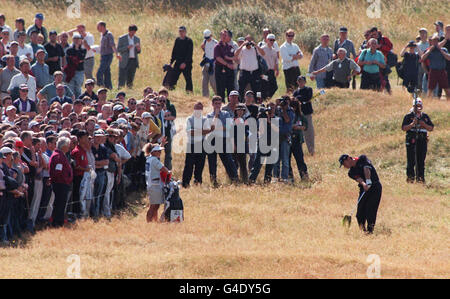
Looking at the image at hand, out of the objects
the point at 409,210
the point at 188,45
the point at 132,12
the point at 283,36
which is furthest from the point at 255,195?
the point at 132,12

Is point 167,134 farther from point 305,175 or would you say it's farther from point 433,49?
point 433,49

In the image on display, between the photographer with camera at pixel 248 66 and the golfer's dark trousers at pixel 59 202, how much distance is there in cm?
985

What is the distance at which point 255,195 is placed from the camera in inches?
882

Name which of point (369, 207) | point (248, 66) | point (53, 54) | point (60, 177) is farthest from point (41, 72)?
point (369, 207)

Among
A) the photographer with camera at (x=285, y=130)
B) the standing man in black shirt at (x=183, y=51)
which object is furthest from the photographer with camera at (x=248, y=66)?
the photographer with camera at (x=285, y=130)

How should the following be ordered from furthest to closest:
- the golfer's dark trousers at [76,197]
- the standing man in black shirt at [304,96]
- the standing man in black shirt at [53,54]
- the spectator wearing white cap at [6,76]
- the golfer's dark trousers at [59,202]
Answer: the standing man in black shirt at [53,54], the standing man in black shirt at [304,96], the spectator wearing white cap at [6,76], the golfer's dark trousers at [76,197], the golfer's dark trousers at [59,202]

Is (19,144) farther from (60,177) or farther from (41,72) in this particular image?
(41,72)

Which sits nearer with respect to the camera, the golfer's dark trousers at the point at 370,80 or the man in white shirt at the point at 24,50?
the man in white shirt at the point at 24,50

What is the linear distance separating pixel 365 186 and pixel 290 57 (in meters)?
10.7

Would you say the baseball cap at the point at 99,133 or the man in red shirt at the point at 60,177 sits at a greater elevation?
the baseball cap at the point at 99,133

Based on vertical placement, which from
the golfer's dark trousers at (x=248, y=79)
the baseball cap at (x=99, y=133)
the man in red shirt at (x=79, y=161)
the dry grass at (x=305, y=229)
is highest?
the golfer's dark trousers at (x=248, y=79)

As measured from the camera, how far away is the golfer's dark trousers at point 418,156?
23.8 m

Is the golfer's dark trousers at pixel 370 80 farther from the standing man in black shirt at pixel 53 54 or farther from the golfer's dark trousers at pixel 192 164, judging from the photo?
the standing man in black shirt at pixel 53 54

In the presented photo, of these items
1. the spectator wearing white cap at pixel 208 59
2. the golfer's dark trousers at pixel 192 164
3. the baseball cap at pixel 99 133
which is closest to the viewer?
the baseball cap at pixel 99 133
